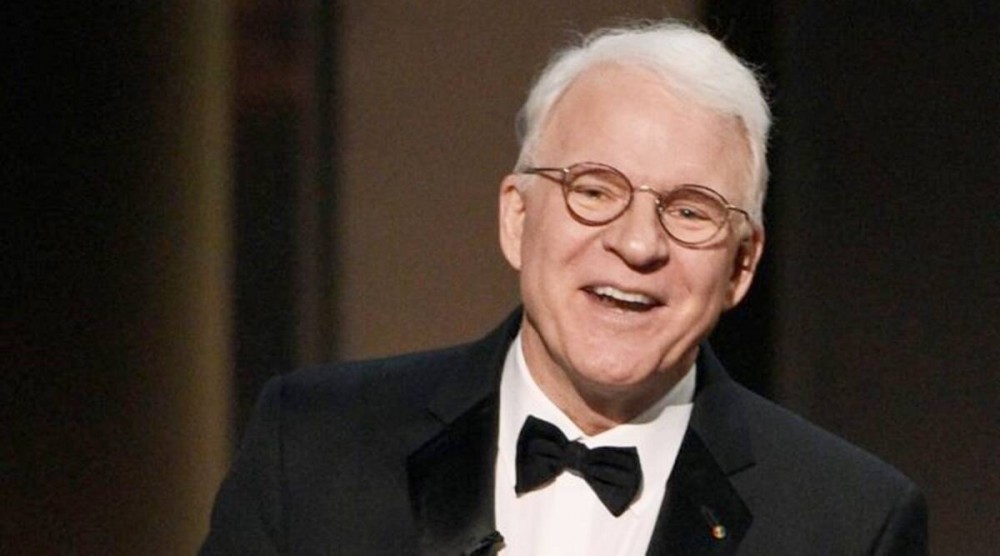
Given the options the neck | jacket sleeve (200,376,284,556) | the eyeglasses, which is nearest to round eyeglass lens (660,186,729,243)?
the eyeglasses

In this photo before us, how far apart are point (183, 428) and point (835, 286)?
3.76 feet

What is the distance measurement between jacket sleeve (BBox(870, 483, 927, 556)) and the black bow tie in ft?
0.95

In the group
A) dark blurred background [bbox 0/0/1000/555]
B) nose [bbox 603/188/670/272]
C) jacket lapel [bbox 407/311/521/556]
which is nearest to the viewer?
nose [bbox 603/188/670/272]

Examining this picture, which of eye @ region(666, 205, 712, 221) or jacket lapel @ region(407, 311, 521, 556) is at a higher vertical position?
eye @ region(666, 205, 712, 221)

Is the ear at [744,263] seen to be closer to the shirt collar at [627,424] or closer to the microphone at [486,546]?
the shirt collar at [627,424]

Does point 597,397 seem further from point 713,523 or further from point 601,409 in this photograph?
point 713,523

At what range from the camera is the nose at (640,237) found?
7.27 ft

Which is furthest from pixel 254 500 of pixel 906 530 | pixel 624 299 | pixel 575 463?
pixel 906 530

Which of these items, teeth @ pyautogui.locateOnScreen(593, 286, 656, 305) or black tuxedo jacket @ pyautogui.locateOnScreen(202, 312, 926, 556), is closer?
teeth @ pyautogui.locateOnScreen(593, 286, 656, 305)

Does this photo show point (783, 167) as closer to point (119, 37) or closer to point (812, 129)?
point (812, 129)

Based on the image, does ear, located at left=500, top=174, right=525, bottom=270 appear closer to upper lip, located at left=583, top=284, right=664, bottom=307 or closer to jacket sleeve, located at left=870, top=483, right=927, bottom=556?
upper lip, located at left=583, top=284, right=664, bottom=307

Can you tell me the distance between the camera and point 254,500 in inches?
93.6

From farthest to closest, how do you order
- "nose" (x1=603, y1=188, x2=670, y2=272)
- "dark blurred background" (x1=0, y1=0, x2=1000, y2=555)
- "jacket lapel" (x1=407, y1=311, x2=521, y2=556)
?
"dark blurred background" (x1=0, y1=0, x2=1000, y2=555), "jacket lapel" (x1=407, y1=311, x2=521, y2=556), "nose" (x1=603, y1=188, x2=670, y2=272)

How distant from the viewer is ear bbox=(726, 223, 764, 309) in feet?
7.77
